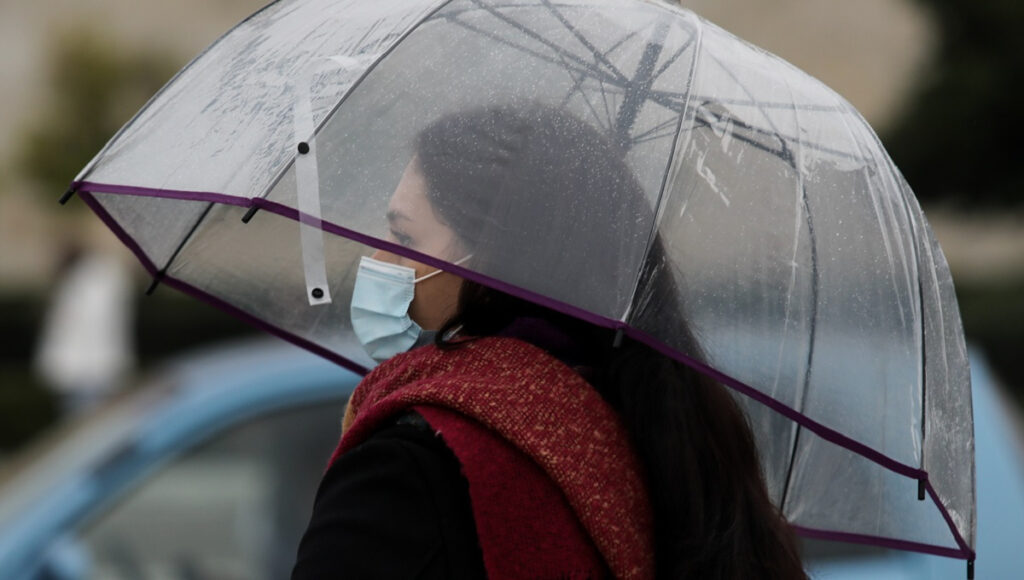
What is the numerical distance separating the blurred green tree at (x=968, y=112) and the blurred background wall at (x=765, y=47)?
0.04 feet

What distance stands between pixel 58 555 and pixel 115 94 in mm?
16461

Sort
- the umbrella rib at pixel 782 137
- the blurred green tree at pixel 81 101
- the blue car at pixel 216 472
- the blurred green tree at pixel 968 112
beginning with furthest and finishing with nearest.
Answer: the blurred green tree at pixel 81 101
the blurred green tree at pixel 968 112
the blue car at pixel 216 472
the umbrella rib at pixel 782 137

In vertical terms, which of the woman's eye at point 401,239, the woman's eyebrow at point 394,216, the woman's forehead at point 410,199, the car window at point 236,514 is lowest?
the car window at point 236,514

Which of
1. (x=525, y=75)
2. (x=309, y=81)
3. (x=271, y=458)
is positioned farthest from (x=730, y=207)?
(x=271, y=458)

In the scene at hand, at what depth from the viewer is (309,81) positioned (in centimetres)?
174

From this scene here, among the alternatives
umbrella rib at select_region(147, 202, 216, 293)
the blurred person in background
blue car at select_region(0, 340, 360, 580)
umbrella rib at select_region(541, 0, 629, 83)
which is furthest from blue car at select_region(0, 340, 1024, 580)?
the blurred person in background

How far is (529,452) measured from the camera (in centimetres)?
155

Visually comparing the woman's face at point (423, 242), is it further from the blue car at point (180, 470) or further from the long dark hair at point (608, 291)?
the blue car at point (180, 470)

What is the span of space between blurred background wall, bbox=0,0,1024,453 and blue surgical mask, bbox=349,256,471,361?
3.33 ft

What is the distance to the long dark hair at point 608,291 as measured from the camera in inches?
63.3

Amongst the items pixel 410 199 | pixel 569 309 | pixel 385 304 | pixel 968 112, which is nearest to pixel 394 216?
pixel 410 199

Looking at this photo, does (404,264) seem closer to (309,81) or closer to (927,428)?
(309,81)

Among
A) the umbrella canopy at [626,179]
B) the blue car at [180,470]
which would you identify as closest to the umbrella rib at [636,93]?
the umbrella canopy at [626,179]

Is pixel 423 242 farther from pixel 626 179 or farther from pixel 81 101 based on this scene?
pixel 81 101
